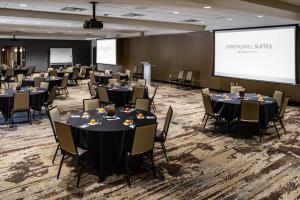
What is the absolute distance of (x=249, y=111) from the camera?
600 centimetres

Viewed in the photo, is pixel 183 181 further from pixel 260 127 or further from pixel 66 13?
pixel 66 13

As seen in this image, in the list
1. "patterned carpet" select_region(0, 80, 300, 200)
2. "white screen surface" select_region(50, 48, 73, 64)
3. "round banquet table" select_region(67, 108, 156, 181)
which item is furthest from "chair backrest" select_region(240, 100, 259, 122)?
"white screen surface" select_region(50, 48, 73, 64)

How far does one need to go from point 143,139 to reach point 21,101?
13.4 feet

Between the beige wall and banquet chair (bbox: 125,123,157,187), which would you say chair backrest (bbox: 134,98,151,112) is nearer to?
banquet chair (bbox: 125,123,157,187)

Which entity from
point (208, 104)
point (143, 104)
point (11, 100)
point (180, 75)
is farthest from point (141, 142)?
point (180, 75)

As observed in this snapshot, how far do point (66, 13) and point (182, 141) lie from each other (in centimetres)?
579

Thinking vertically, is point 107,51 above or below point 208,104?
above

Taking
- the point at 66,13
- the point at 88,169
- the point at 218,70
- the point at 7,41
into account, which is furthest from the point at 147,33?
the point at 88,169

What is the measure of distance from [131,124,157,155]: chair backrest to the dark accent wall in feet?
71.1

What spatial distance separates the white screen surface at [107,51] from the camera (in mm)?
20736

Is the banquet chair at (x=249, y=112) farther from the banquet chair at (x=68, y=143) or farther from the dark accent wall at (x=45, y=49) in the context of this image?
the dark accent wall at (x=45, y=49)

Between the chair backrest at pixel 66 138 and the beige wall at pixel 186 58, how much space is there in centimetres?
842

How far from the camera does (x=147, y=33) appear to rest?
1719 centimetres

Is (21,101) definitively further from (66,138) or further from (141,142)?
(141,142)
